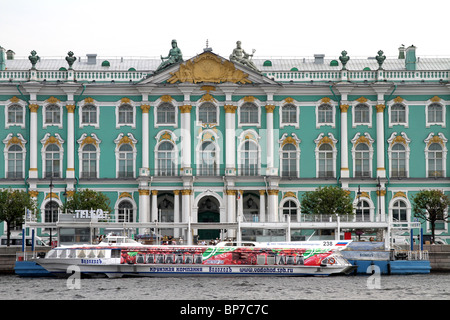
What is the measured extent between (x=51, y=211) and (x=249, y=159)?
1800cm

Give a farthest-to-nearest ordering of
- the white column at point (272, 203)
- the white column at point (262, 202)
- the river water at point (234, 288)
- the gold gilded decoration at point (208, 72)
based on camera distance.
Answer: the gold gilded decoration at point (208, 72), the white column at point (272, 203), the white column at point (262, 202), the river water at point (234, 288)

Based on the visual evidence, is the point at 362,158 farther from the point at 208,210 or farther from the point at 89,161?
the point at 89,161

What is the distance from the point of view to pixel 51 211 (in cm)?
8731

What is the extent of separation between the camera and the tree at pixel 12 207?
79.8 meters

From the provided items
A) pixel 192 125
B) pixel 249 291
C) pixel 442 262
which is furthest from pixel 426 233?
pixel 249 291

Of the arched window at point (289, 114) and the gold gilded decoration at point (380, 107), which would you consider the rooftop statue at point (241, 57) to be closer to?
the arched window at point (289, 114)

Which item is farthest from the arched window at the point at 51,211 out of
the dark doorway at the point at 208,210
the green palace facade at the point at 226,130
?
the dark doorway at the point at 208,210

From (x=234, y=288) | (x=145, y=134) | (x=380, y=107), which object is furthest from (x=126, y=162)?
(x=234, y=288)

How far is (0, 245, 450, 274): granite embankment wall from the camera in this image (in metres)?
70.1

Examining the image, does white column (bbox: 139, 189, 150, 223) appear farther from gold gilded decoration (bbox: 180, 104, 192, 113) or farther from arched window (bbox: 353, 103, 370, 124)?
arched window (bbox: 353, 103, 370, 124)

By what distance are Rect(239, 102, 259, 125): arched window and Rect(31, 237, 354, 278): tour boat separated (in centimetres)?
2631

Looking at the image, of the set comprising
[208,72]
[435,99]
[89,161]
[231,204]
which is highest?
[208,72]

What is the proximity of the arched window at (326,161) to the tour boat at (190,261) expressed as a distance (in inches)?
975

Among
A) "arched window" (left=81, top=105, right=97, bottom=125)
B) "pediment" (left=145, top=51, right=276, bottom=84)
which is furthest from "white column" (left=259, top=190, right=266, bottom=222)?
"arched window" (left=81, top=105, right=97, bottom=125)
